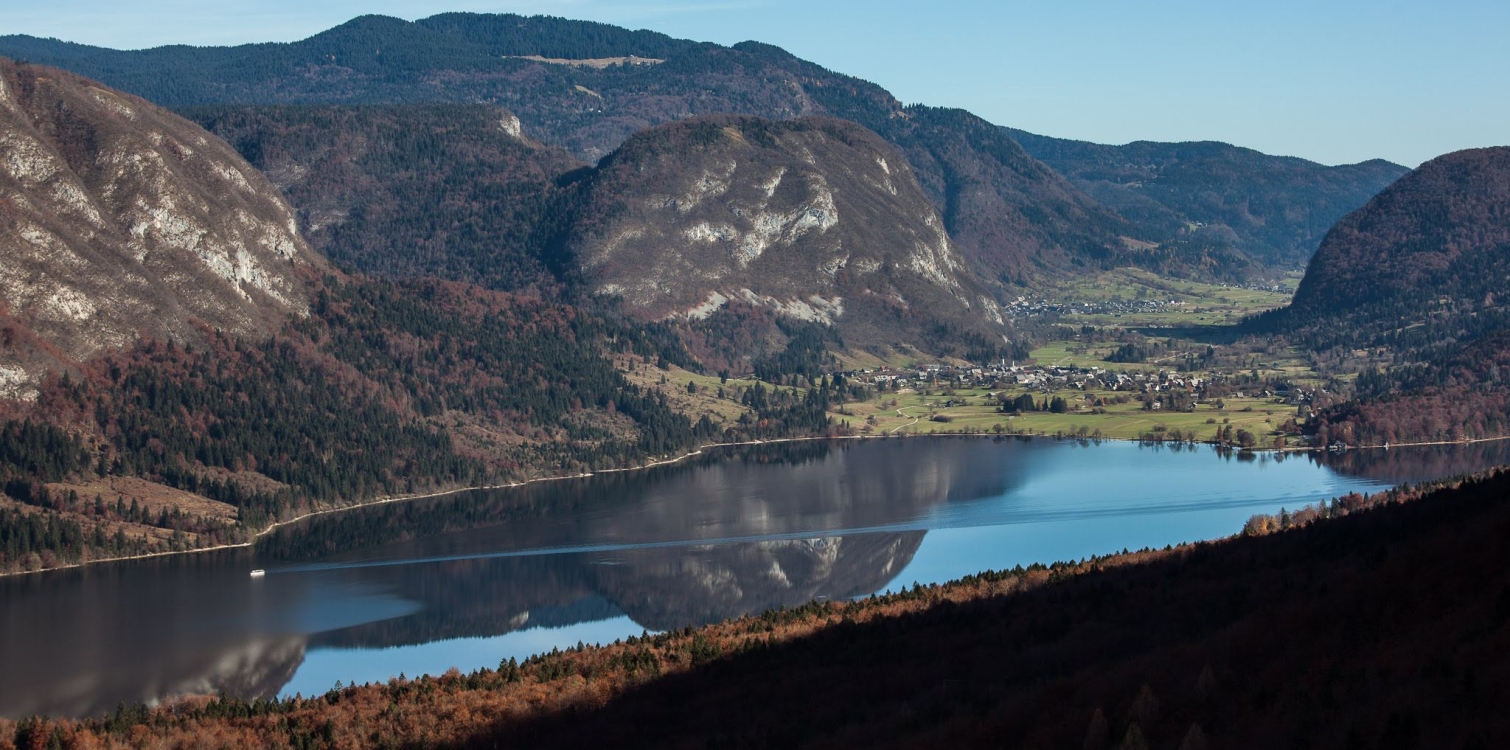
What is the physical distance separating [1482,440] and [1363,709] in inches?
6815

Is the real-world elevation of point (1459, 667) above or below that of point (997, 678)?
above

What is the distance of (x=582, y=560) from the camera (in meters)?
131

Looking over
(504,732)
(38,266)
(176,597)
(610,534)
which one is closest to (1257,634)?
(504,732)

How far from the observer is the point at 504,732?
57844mm

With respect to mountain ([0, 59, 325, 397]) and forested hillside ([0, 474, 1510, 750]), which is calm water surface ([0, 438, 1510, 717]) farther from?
mountain ([0, 59, 325, 397])

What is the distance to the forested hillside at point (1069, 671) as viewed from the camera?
36375 mm

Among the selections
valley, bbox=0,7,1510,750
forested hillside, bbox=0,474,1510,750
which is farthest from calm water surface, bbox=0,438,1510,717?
forested hillside, bbox=0,474,1510,750

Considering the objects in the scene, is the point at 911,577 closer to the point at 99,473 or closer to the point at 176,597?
the point at 176,597

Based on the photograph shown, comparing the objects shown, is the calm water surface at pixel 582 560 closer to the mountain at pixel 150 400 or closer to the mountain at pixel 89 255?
the mountain at pixel 150 400

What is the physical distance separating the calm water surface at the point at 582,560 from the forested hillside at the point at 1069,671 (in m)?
28.1

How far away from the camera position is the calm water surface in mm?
99750

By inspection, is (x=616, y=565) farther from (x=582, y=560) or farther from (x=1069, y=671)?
(x=1069, y=671)

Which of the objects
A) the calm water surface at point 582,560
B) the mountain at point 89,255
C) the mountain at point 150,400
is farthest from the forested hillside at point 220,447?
the calm water surface at point 582,560

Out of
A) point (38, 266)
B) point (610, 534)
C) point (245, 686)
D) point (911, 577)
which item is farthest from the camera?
point (38, 266)
